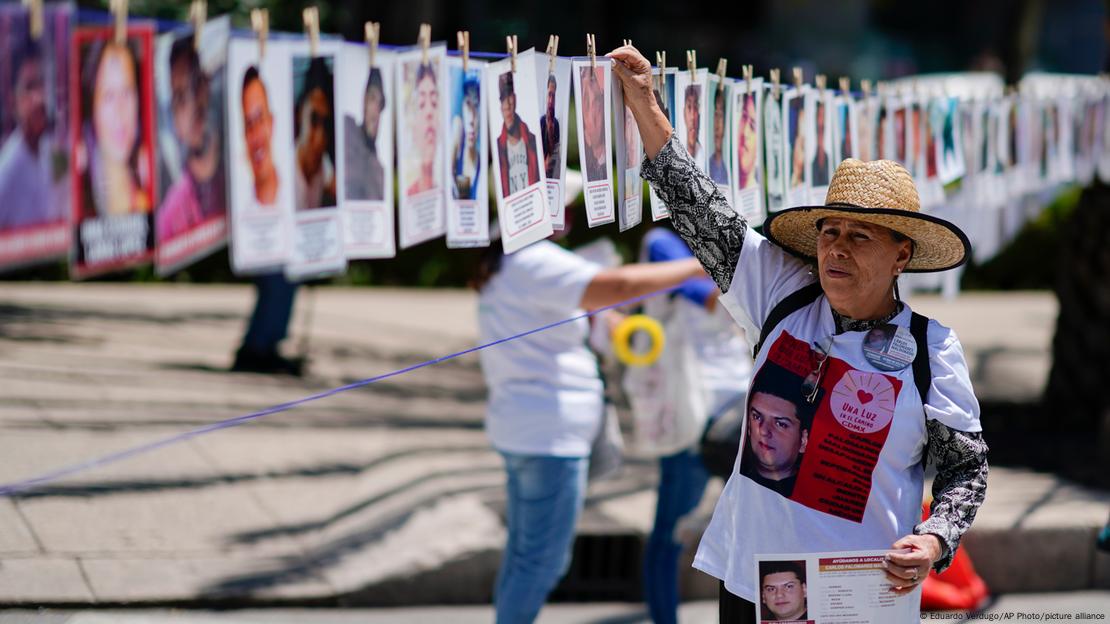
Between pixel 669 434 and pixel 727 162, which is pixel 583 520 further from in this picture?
pixel 727 162

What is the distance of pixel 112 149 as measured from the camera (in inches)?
101

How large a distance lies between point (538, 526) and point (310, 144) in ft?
6.26

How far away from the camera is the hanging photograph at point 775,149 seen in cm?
413

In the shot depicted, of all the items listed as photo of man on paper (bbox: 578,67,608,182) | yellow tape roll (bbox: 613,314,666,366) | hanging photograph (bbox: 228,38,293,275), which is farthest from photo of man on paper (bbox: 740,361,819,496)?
yellow tape roll (bbox: 613,314,666,366)

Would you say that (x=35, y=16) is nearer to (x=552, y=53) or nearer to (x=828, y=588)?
(x=552, y=53)

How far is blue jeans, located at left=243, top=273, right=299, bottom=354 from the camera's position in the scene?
357 inches

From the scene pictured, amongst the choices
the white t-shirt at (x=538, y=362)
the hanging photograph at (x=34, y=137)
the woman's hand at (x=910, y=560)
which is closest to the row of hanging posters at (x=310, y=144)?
the hanging photograph at (x=34, y=137)

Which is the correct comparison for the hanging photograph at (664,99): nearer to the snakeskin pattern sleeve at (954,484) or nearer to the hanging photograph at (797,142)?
the hanging photograph at (797,142)

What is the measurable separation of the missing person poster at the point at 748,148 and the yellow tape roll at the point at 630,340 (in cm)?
101

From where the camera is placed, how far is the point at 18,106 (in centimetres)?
239

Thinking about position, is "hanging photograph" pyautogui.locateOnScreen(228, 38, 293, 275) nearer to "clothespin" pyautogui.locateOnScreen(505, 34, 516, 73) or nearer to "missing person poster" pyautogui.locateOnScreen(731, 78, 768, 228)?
"clothespin" pyautogui.locateOnScreen(505, 34, 516, 73)

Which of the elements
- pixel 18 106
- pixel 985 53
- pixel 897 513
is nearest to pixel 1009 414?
pixel 897 513

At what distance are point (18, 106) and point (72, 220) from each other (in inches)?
8.9

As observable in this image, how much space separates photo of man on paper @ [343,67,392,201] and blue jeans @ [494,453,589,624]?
61.5 inches
